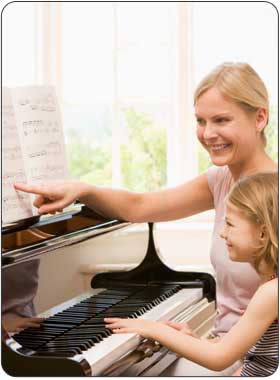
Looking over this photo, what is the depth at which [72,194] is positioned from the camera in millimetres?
2045

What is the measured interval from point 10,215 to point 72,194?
24 cm

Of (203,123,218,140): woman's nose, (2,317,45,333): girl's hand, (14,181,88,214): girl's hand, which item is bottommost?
(2,317,45,333): girl's hand

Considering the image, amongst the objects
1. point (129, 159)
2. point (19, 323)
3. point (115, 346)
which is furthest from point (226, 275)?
point (129, 159)

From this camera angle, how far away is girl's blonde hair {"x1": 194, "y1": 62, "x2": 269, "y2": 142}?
202 cm

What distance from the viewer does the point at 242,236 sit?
6.06 ft

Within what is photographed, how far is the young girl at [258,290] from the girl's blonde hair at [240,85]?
22 cm

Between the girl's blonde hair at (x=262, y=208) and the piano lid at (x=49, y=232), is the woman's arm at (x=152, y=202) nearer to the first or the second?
the piano lid at (x=49, y=232)

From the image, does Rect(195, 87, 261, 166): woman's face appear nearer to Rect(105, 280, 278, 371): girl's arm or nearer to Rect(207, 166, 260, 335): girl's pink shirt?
Rect(207, 166, 260, 335): girl's pink shirt

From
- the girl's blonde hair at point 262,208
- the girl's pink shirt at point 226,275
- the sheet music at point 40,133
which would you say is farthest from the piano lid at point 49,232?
the girl's blonde hair at point 262,208

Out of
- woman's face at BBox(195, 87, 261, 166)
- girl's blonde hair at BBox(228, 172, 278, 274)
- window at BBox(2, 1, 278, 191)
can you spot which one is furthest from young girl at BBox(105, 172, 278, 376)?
window at BBox(2, 1, 278, 191)

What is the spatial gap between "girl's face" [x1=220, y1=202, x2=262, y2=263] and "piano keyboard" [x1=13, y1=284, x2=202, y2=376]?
0.99ft

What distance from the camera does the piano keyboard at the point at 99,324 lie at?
1.73 metres

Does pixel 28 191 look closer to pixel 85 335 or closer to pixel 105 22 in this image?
pixel 85 335

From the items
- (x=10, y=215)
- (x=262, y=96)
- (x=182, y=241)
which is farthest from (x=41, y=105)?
(x=182, y=241)
